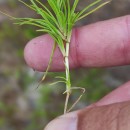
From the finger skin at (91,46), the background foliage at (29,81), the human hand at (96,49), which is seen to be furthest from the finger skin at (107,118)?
the background foliage at (29,81)

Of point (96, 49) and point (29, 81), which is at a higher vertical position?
point (96, 49)

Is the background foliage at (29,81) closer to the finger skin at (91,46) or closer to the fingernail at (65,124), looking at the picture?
the finger skin at (91,46)

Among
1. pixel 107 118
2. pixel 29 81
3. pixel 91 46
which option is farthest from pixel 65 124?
pixel 29 81

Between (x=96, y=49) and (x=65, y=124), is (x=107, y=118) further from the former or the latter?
(x=96, y=49)

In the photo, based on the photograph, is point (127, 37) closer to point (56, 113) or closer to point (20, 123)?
point (56, 113)

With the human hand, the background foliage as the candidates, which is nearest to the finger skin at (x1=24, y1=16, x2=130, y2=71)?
the human hand
